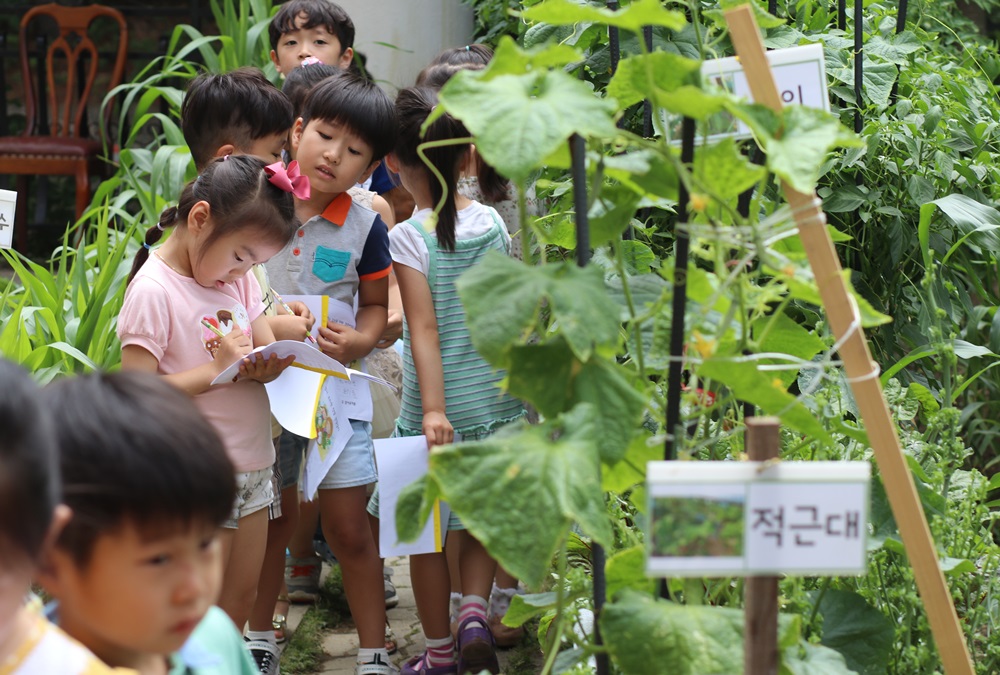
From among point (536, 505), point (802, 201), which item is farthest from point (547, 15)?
point (536, 505)

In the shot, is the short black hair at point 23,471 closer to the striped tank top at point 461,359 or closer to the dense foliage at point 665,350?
the dense foliage at point 665,350

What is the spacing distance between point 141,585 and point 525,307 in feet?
1.49

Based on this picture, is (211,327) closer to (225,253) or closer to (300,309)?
(225,253)

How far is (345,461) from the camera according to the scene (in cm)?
262

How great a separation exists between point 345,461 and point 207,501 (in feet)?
5.07

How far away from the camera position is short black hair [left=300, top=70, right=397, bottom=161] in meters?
2.65

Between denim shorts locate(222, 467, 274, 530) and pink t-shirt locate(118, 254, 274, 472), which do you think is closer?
pink t-shirt locate(118, 254, 274, 472)

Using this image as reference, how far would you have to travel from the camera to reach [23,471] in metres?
0.94

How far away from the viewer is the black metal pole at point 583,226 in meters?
1.31

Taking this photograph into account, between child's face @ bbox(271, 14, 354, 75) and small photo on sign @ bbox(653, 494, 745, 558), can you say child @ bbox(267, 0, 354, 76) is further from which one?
small photo on sign @ bbox(653, 494, 745, 558)

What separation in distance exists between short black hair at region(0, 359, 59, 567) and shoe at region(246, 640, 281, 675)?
1737 mm

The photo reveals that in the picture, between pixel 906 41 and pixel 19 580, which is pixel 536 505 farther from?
pixel 906 41

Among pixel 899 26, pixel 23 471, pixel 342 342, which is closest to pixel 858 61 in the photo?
pixel 899 26

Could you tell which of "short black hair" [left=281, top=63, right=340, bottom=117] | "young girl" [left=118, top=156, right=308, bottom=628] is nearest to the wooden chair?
"short black hair" [left=281, top=63, right=340, bottom=117]
